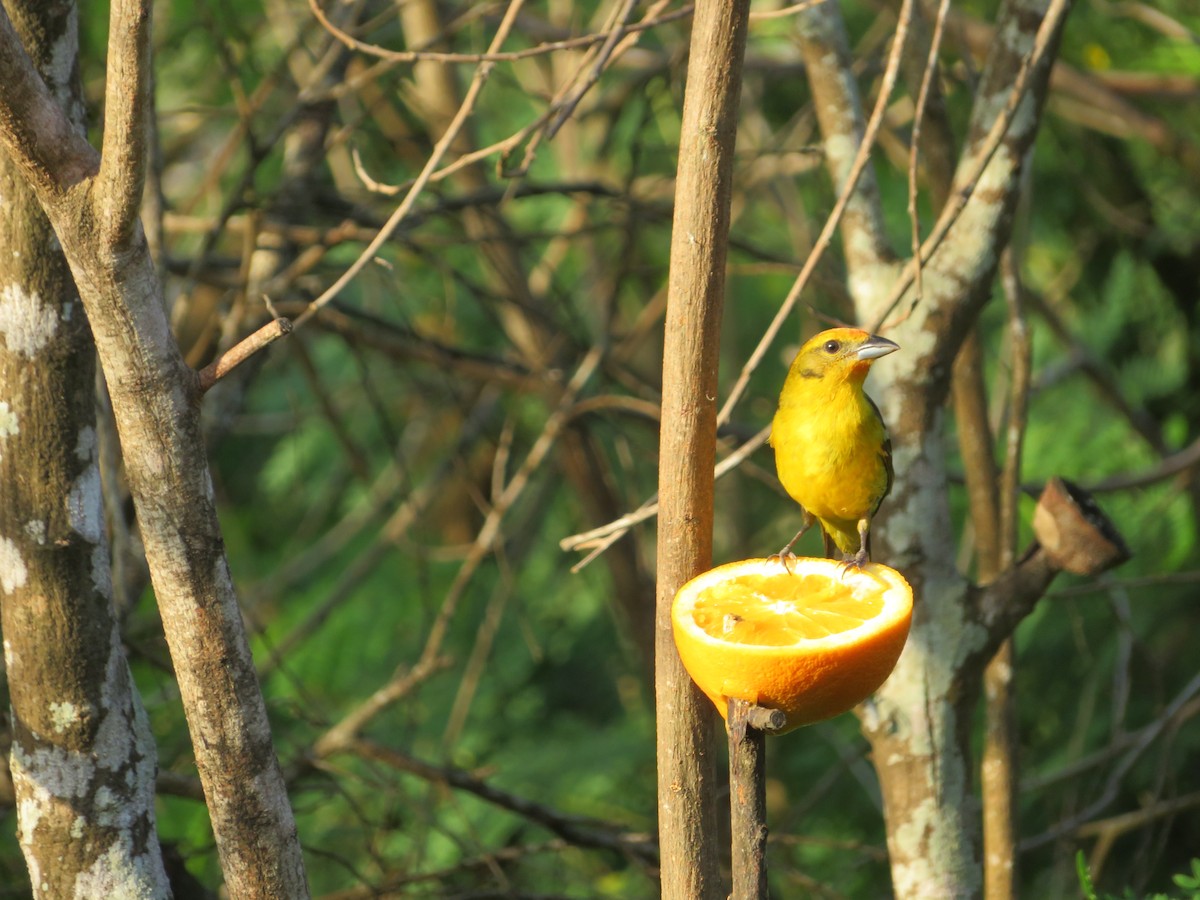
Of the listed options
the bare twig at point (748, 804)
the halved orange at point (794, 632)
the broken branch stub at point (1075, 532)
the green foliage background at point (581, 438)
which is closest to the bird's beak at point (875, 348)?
the broken branch stub at point (1075, 532)

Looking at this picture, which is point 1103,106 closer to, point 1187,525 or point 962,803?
point 1187,525

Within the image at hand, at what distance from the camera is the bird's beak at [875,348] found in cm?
270

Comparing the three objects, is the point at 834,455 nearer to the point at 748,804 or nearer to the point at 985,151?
the point at 985,151

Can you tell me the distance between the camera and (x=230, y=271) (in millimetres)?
4289

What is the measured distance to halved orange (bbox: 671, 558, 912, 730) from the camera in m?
1.78

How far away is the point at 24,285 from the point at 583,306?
5.29 m

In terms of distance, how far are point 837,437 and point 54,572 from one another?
156 centimetres

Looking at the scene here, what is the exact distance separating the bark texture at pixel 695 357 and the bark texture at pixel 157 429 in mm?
585

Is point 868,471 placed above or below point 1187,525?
above

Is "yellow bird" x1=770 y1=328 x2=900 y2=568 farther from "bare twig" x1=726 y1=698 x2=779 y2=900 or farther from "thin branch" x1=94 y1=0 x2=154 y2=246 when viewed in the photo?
"thin branch" x1=94 y1=0 x2=154 y2=246

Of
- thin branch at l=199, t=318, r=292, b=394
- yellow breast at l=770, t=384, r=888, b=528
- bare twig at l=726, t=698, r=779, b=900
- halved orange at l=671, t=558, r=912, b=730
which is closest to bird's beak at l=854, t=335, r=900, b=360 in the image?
yellow breast at l=770, t=384, r=888, b=528

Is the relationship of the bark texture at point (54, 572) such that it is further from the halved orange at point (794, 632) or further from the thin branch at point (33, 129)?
the halved orange at point (794, 632)

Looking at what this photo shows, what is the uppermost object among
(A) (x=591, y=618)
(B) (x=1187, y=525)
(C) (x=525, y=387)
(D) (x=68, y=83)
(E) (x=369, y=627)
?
(D) (x=68, y=83)

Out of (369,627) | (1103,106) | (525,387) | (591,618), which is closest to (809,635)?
(525,387)
